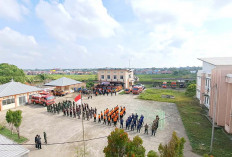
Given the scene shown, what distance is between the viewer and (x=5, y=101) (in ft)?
57.0

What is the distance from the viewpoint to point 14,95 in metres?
18.2

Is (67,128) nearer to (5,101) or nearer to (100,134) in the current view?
(100,134)

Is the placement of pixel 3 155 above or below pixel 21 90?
below

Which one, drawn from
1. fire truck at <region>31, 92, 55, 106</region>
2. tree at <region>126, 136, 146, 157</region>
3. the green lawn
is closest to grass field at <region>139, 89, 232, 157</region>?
tree at <region>126, 136, 146, 157</region>

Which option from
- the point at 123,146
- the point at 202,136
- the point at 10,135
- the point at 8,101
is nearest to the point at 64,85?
the point at 8,101

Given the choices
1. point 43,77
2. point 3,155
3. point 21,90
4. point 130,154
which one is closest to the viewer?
point 130,154

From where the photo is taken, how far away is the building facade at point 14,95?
56.7 feet

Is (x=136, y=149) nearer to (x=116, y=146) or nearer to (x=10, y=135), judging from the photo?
(x=116, y=146)

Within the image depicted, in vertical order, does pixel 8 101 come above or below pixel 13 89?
below

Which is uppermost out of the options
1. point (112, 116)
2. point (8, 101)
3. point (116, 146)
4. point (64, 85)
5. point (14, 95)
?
point (64, 85)

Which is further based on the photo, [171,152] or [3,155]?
[3,155]

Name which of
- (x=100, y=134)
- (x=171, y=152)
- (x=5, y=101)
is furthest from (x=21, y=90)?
(x=171, y=152)

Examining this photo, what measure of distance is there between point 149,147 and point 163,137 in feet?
6.46

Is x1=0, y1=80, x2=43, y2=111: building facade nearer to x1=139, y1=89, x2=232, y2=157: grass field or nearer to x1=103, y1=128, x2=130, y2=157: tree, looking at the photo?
x1=103, y1=128, x2=130, y2=157: tree
